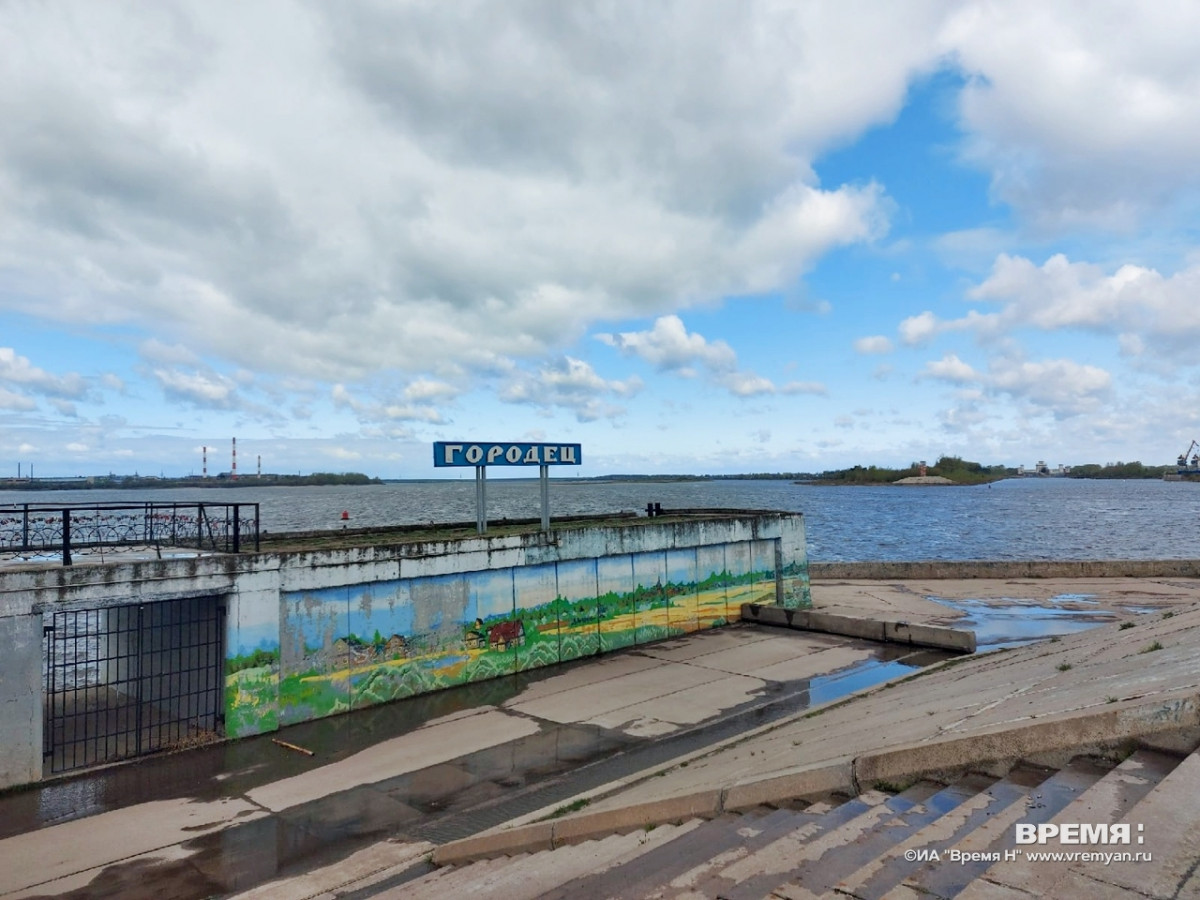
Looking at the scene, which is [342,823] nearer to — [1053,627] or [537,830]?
[537,830]

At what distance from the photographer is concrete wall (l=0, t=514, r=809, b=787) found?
14148 millimetres

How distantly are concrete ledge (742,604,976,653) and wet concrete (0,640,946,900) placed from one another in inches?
286

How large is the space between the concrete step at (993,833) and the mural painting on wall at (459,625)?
15.1m

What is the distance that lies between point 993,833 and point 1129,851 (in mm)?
1224

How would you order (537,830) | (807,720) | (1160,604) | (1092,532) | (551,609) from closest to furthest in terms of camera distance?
(537,830)
(807,720)
(551,609)
(1160,604)
(1092,532)

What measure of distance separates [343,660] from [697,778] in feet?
34.5

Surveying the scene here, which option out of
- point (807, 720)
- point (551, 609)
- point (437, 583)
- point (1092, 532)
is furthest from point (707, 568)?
point (1092, 532)

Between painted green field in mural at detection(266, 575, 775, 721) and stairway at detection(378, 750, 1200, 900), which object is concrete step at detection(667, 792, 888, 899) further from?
painted green field in mural at detection(266, 575, 775, 721)

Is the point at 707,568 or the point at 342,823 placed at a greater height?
the point at 707,568

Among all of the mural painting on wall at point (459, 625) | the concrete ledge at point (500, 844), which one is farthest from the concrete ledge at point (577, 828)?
the mural painting on wall at point (459, 625)

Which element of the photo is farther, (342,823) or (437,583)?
(437,583)

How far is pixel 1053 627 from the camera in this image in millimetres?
28172

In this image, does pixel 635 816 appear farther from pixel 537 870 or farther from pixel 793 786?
pixel 793 786

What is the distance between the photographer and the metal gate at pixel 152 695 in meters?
15.7
